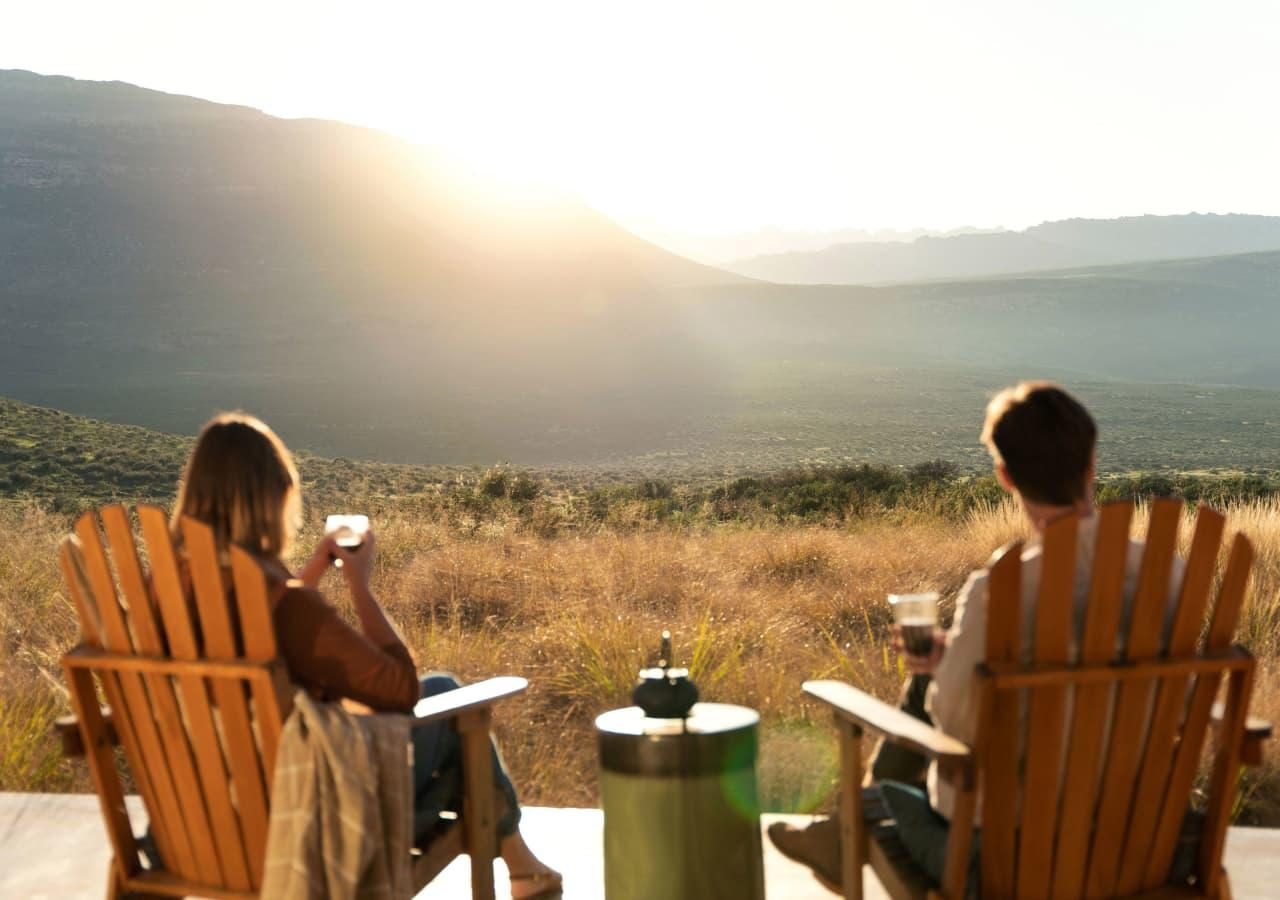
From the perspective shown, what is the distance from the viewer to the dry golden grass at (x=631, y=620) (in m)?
4.99

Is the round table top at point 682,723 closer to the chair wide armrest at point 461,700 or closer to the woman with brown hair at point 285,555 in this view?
the chair wide armrest at point 461,700

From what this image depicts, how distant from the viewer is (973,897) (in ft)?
8.21

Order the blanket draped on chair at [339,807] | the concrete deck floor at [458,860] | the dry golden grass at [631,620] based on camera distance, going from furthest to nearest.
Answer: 1. the dry golden grass at [631,620]
2. the concrete deck floor at [458,860]
3. the blanket draped on chair at [339,807]

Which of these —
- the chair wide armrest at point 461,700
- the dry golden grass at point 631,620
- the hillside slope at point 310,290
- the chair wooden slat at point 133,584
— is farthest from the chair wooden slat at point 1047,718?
the hillside slope at point 310,290

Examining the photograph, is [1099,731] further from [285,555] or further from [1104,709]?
[285,555]

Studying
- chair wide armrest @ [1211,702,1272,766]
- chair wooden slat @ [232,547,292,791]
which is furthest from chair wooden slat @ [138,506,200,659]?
chair wide armrest @ [1211,702,1272,766]

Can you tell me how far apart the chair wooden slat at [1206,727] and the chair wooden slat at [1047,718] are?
0.25 metres

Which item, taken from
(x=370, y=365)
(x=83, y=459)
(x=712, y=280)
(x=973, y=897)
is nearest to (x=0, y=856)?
(x=973, y=897)

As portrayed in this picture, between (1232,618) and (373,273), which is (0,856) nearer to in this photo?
(1232,618)

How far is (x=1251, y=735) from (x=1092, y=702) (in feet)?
1.54

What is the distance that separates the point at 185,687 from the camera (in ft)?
8.43

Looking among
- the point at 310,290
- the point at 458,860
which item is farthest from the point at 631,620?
the point at 310,290

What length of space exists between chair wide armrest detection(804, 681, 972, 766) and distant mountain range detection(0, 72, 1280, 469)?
45.6 meters

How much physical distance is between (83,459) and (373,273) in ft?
165
